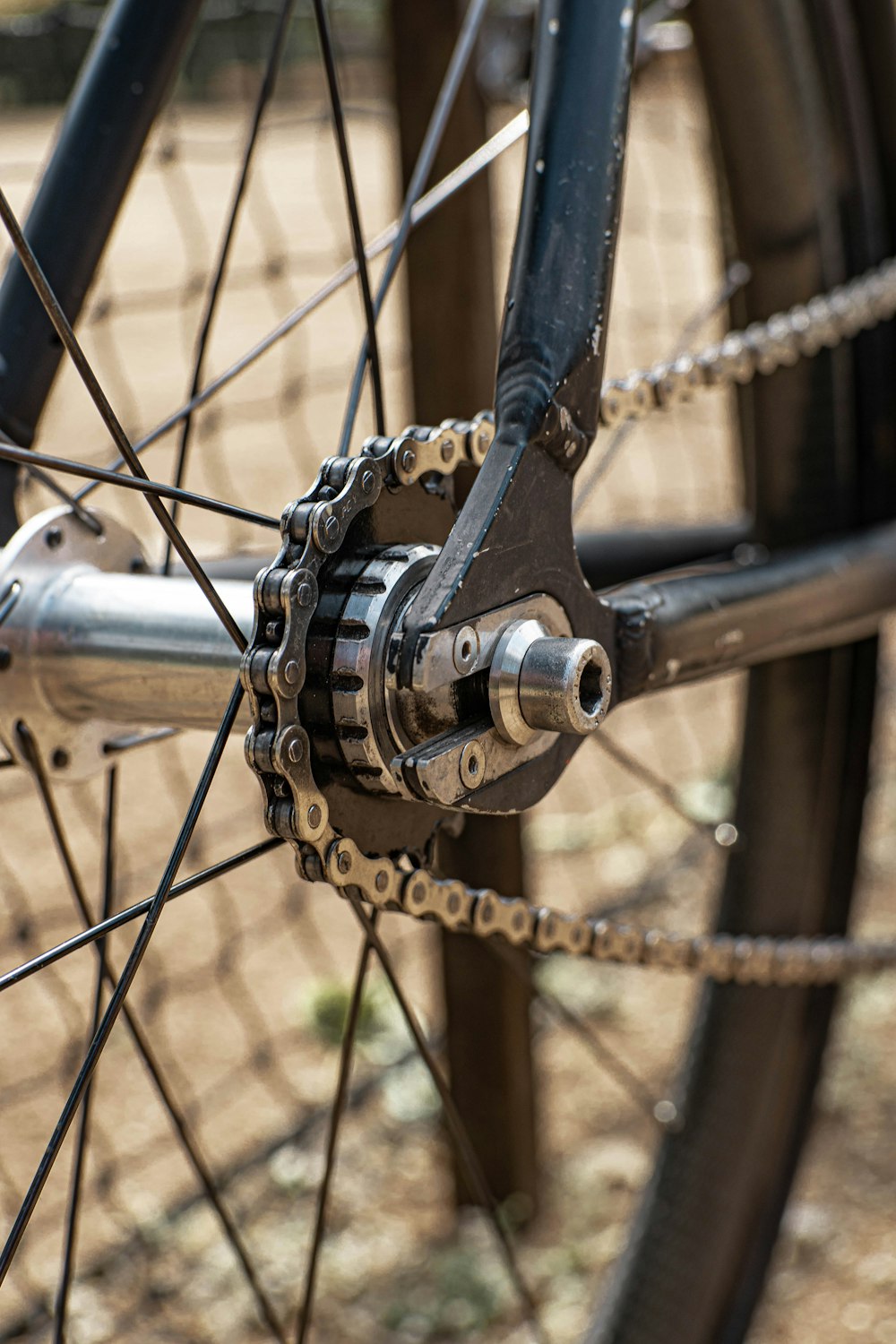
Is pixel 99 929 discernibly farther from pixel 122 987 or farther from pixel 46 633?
pixel 46 633

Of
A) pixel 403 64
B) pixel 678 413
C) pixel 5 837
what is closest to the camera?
pixel 403 64

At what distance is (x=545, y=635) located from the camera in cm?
58

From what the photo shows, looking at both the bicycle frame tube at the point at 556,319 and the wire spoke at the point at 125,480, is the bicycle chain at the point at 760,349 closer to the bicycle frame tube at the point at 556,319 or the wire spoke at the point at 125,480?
the bicycle frame tube at the point at 556,319

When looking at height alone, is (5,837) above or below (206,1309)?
above

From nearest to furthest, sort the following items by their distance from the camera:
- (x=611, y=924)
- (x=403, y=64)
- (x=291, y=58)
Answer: (x=611, y=924)
(x=403, y=64)
(x=291, y=58)

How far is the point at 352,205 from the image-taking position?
76 centimetres

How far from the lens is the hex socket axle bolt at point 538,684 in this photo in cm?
54

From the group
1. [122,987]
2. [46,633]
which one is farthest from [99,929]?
[46,633]

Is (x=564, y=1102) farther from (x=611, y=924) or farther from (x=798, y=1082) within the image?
(x=611, y=924)

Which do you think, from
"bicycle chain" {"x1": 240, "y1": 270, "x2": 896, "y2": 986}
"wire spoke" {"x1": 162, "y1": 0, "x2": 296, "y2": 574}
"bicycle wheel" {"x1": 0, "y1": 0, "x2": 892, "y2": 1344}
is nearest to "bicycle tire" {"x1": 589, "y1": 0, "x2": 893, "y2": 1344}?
"bicycle wheel" {"x1": 0, "y1": 0, "x2": 892, "y2": 1344}

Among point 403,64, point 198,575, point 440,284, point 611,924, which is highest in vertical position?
point 403,64

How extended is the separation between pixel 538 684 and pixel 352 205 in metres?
0.34

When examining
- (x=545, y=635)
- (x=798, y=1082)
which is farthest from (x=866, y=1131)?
(x=545, y=635)

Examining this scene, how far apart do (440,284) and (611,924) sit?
2.21ft
